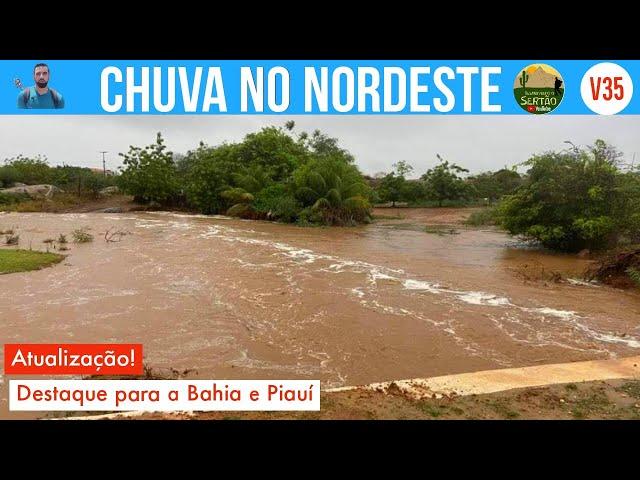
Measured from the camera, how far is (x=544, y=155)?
1309cm

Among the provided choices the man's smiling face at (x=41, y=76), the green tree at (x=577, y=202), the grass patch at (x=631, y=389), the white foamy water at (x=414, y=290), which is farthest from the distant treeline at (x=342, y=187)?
the man's smiling face at (x=41, y=76)

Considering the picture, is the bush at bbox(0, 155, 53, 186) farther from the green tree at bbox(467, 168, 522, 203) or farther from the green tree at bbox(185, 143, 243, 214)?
the green tree at bbox(467, 168, 522, 203)

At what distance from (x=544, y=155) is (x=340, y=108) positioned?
1055 cm

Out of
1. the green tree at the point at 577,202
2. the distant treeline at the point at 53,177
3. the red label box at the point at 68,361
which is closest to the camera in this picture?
the red label box at the point at 68,361

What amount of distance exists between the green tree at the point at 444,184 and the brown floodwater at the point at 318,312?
2256 cm

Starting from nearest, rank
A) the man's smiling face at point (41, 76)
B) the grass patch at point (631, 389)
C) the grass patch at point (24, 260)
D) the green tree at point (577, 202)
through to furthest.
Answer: the grass patch at point (631, 389), the man's smiling face at point (41, 76), the grass patch at point (24, 260), the green tree at point (577, 202)

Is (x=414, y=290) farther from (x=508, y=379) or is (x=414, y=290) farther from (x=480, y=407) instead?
(x=480, y=407)

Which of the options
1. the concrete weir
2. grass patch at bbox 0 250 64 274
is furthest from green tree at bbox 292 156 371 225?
the concrete weir

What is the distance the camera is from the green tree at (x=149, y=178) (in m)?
29.6

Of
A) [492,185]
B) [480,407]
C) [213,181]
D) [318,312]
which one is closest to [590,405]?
[480,407]

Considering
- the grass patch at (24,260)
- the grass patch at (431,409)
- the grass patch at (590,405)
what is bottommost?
the grass patch at (590,405)

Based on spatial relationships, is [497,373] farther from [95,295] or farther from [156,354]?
[95,295]

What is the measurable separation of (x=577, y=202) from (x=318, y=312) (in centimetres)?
974

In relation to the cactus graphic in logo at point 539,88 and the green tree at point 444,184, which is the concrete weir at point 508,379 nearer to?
the cactus graphic in logo at point 539,88
